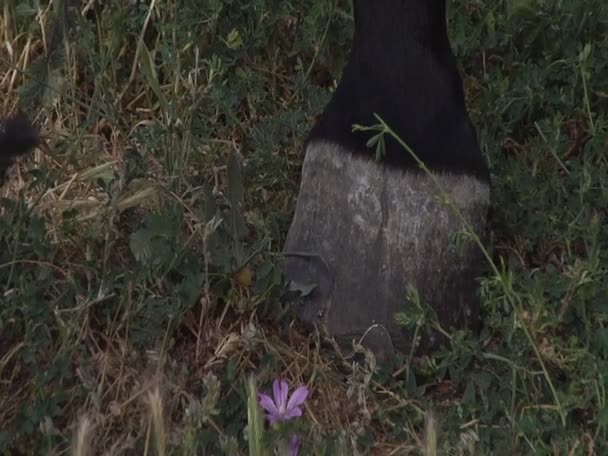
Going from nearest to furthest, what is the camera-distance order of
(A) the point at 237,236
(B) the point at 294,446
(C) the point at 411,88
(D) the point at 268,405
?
(B) the point at 294,446 → (D) the point at 268,405 → (C) the point at 411,88 → (A) the point at 237,236

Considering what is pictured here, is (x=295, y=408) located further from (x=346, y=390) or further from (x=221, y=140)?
(x=221, y=140)

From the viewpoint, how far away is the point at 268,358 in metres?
2.97

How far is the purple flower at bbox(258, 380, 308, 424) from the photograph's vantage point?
8.30 feet

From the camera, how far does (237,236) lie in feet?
10.2

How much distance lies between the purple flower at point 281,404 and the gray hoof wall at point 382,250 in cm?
47

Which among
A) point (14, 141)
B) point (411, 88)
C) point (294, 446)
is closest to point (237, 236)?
point (411, 88)

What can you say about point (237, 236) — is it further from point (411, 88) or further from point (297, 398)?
point (297, 398)

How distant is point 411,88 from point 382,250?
346mm

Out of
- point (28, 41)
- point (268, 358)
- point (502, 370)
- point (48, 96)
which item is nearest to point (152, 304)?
point (268, 358)

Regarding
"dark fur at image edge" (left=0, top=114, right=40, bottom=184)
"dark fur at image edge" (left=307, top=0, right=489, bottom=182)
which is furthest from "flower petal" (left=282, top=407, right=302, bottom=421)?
"dark fur at image edge" (left=0, top=114, right=40, bottom=184)

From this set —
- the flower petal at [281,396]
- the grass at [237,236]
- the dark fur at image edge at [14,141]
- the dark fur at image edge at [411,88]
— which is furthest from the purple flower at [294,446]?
the dark fur at image edge at [411,88]

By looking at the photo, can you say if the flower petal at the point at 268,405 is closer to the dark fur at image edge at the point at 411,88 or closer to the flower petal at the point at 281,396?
the flower petal at the point at 281,396

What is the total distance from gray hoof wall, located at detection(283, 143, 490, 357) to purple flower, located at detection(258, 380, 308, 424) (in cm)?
47

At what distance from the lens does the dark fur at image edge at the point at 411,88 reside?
300 cm
